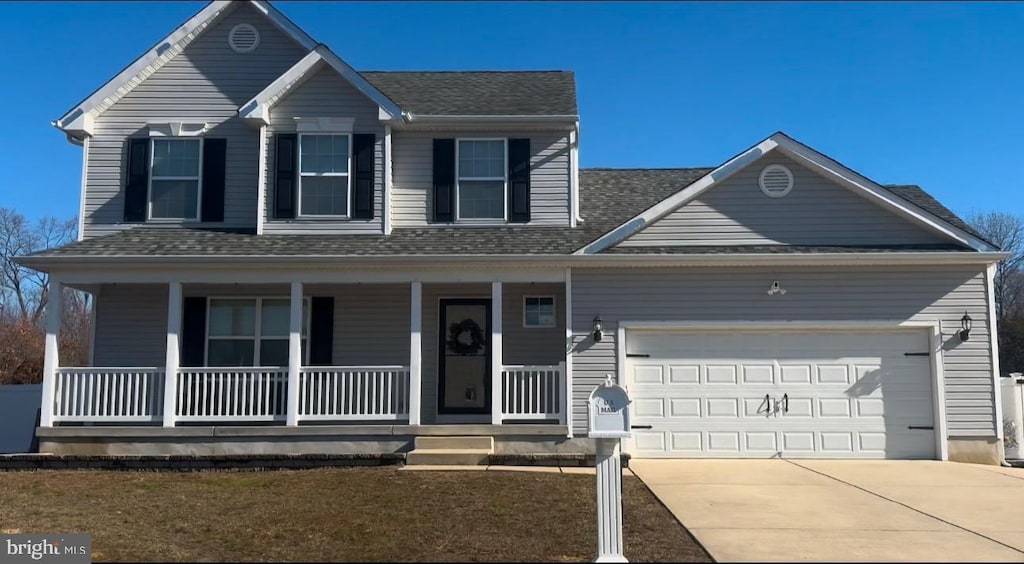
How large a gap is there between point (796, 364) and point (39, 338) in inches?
905

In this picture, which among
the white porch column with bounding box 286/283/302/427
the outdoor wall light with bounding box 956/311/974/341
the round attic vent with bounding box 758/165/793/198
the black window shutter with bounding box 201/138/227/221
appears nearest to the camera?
the outdoor wall light with bounding box 956/311/974/341

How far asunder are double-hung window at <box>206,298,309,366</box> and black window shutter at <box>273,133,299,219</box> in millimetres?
1520

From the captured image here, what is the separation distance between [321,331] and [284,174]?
104 inches

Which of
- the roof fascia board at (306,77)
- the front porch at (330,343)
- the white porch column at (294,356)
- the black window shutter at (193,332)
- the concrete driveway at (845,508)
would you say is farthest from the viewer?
the black window shutter at (193,332)

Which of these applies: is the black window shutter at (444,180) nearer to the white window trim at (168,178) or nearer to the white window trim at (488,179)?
the white window trim at (488,179)

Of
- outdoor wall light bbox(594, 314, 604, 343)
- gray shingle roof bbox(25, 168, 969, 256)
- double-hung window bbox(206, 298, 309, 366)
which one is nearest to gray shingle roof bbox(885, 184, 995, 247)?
gray shingle roof bbox(25, 168, 969, 256)

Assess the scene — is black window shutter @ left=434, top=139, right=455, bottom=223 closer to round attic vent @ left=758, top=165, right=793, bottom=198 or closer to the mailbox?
round attic vent @ left=758, top=165, right=793, bottom=198

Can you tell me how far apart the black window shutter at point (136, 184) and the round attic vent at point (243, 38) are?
236 centimetres

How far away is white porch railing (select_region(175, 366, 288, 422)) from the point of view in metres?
12.0

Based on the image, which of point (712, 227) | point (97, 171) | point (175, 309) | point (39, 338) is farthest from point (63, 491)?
point (39, 338)

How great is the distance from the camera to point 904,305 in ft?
39.6

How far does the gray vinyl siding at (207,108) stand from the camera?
531 inches

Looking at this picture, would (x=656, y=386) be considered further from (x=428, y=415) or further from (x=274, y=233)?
(x=274, y=233)

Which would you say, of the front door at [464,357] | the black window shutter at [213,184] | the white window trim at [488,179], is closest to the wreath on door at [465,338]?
the front door at [464,357]
